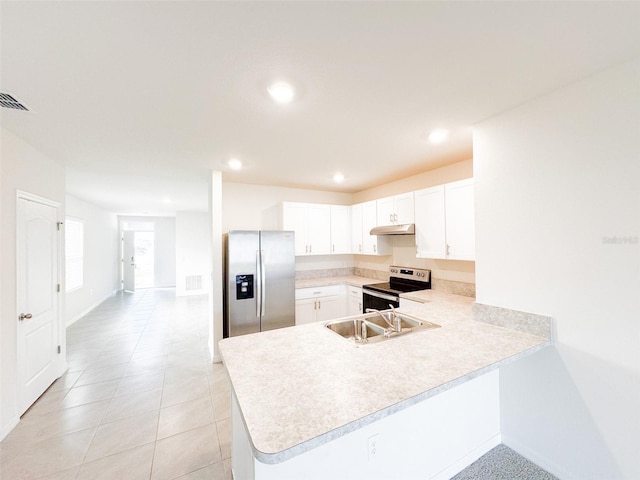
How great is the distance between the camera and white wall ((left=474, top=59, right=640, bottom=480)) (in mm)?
1406

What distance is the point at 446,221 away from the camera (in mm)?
2867

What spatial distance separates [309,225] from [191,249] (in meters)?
5.40

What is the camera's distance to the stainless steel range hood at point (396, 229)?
3297 mm

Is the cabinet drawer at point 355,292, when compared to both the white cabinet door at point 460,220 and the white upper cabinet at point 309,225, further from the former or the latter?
the white cabinet door at point 460,220

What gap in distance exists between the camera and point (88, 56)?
4.28ft

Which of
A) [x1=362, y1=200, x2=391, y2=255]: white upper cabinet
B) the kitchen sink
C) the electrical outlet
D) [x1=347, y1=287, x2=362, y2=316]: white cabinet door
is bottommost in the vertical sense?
the electrical outlet

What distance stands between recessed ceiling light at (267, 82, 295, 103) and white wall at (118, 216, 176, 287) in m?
8.68

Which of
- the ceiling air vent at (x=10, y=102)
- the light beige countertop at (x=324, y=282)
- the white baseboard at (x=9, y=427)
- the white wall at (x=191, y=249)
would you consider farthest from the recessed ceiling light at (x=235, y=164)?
the white wall at (x=191, y=249)

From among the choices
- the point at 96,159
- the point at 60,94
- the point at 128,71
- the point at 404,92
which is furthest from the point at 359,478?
the point at 96,159

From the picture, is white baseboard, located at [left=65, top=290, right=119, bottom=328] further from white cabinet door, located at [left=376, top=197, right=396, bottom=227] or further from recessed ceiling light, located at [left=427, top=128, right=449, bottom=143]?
recessed ceiling light, located at [left=427, top=128, right=449, bottom=143]

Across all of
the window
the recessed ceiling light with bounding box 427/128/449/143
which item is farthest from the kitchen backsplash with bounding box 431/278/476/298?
the window

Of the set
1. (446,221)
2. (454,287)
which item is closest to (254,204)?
(446,221)

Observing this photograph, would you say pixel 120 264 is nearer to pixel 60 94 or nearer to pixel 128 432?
pixel 128 432

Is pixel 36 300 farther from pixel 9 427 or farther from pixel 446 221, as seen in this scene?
pixel 446 221
